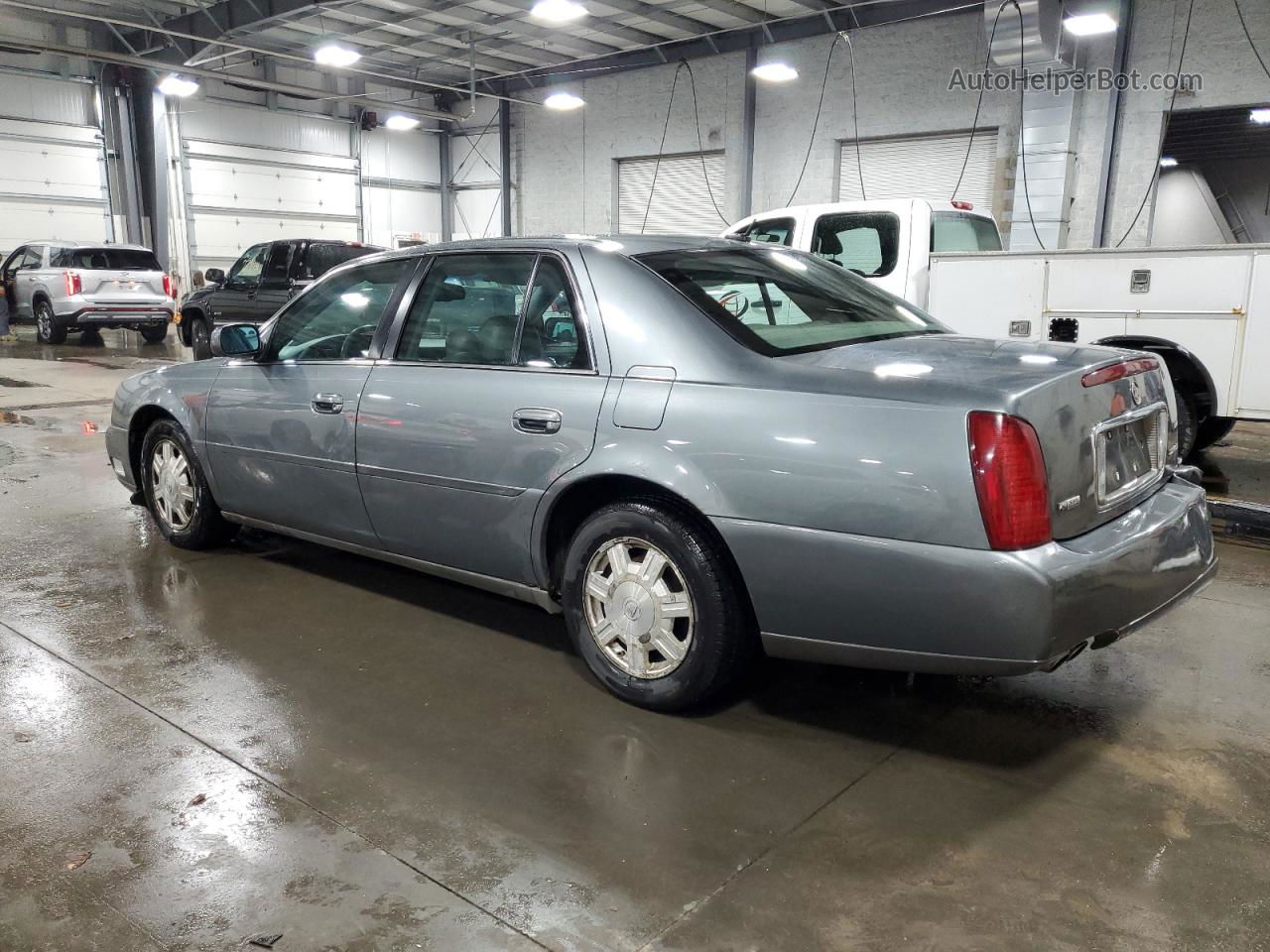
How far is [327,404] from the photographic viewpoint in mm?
3924

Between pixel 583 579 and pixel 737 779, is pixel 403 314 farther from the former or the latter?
pixel 737 779

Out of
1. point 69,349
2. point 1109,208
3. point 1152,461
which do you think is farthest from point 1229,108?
point 69,349

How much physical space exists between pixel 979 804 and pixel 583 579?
1349 mm

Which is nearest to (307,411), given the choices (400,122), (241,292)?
(241,292)

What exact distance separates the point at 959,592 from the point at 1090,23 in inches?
447

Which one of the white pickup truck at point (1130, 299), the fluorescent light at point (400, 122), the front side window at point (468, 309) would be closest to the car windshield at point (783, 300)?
the front side window at point (468, 309)

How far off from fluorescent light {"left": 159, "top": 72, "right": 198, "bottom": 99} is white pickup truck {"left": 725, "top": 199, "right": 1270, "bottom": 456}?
1656 centimetres

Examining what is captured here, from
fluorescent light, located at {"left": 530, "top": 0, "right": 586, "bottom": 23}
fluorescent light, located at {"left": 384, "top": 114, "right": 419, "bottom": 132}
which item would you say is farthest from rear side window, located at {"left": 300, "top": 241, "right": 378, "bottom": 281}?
fluorescent light, located at {"left": 384, "top": 114, "right": 419, "bottom": 132}

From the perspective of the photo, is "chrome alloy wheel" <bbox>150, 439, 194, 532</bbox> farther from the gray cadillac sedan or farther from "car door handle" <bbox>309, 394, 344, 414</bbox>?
"car door handle" <bbox>309, 394, 344, 414</bbox>

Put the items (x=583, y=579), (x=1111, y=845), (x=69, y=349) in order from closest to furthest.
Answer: (x=1111, y=845) < (x=583, y=579) < (x=69, y=349)

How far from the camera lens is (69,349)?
16.1 meters

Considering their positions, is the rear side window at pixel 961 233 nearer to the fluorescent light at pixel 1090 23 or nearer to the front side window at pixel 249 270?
the fluorescent light at pixel 1090 23

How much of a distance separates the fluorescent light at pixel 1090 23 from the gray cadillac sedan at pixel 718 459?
972 centimetres

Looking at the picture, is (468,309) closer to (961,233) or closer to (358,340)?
(358,340)
